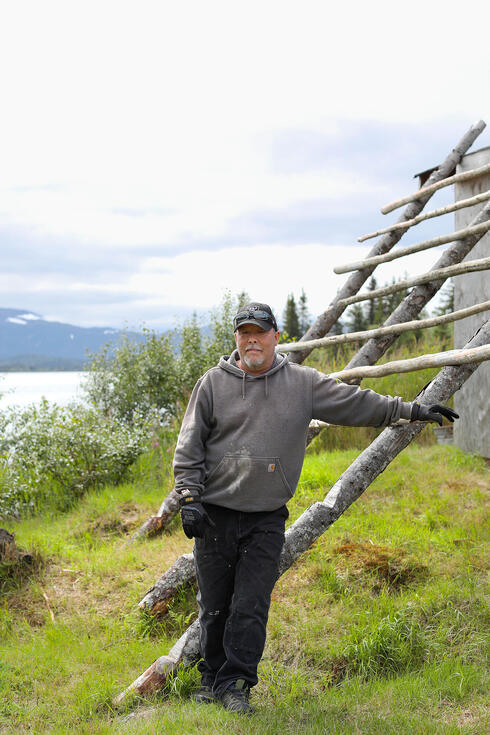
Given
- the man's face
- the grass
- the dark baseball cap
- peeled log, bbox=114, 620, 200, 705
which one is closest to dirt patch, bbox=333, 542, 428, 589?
the grass

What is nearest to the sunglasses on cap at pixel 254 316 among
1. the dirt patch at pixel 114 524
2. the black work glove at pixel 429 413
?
the black work glove at pixel 429 413

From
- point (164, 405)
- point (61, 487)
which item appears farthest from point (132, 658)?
point (164, 405)

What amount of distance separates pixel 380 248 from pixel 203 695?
15.3 ft

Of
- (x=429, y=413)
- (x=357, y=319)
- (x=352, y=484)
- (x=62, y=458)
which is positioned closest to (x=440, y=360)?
(x=429, y=413)

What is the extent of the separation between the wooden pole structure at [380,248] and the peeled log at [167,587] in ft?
7.64

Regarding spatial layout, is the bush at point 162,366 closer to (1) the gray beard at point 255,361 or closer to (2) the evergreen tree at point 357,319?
(1) the gray beard at point 255,361

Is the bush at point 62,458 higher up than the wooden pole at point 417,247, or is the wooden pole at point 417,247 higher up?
the wooden pole at point 417,247

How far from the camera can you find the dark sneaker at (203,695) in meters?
3.21

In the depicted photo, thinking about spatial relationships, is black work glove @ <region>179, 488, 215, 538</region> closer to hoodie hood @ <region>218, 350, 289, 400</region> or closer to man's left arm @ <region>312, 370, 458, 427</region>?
hoodie hood @ <region>218, 350, 289, 400</region>

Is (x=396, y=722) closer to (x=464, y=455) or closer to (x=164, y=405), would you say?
(x=464, y=455)

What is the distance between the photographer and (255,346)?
3.27 m

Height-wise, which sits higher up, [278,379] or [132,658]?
[278,379]

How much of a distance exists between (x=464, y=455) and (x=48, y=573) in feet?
15.1

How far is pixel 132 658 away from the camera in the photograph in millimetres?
4008
